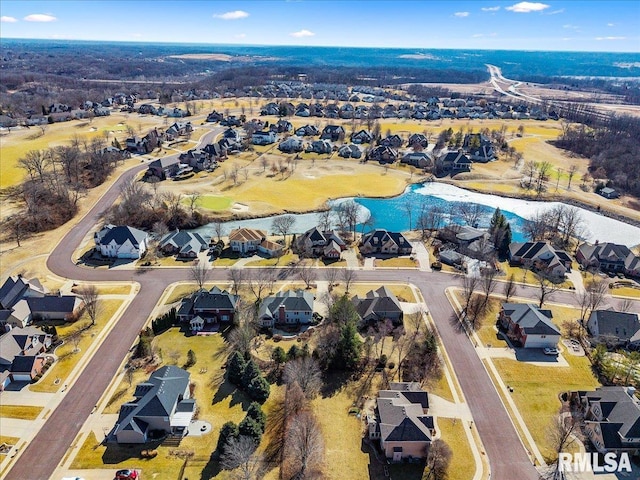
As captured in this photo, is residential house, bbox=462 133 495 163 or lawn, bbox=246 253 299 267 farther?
residential house, bbox=462 133 495 163

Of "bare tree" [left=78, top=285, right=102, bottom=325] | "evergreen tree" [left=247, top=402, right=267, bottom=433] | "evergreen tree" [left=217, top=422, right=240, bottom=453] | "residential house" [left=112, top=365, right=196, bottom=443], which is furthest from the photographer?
"bare tree" [left=78, top=285, right=102, bottom=325]

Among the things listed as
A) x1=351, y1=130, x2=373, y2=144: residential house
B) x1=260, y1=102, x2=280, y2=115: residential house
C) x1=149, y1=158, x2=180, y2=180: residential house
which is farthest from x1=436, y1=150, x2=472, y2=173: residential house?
x1=260, y1=102, x2=280, y2=115: residential house

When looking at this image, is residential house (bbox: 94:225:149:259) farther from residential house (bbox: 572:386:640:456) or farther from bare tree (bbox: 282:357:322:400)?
residential house (bbox: 572:386:640:456)

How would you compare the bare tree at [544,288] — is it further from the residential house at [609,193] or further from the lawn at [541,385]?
the residential house at [609,193]

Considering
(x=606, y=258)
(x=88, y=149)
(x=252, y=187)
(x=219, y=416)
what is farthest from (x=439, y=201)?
(x=88, y=149)

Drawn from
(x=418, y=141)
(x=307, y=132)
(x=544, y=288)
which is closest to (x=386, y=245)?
(x=544, y=288)

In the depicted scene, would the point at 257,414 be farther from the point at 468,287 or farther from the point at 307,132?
the point at 307,132

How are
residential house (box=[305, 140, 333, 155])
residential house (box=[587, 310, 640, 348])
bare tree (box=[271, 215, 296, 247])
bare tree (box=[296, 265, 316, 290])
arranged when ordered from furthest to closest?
residential house (box=[305, 140, 333, 155]) → bare tree (box=[271, 215, 296, 247]) → bare tree (box=[296, 265, 316, 290]) → residential house (box=[587, 310, 640, 348])
